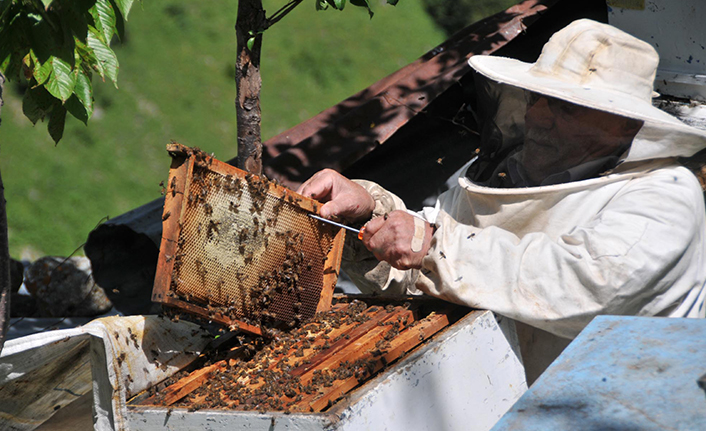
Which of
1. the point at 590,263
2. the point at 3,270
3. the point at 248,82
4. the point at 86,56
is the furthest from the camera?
the point at 248,82

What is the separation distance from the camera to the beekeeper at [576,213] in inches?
83.0

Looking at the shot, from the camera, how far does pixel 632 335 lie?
1321 millimetres

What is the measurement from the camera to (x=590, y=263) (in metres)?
2.08

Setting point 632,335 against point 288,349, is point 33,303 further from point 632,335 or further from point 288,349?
point 632,335

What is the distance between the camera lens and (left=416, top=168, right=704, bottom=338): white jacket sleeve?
2.07 metres

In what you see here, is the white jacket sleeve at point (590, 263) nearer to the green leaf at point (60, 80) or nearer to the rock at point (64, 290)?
the green leaf at point (60, 80)

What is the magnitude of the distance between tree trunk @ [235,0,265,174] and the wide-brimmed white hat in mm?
1133

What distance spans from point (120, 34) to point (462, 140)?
3209 mm

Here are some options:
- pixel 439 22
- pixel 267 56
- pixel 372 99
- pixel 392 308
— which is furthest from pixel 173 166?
pixel 439 22

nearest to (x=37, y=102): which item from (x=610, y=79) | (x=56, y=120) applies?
(x=56, y=120)

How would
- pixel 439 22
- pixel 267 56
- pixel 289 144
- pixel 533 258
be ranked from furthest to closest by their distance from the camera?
pixel 439 22 < pixel 267 56 < pixel 289 144 < pixel 533 258

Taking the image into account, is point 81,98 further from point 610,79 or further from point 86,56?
point 610,79

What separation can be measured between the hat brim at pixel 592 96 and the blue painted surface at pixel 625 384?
3.64 feet

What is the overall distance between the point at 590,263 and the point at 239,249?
122 cm
